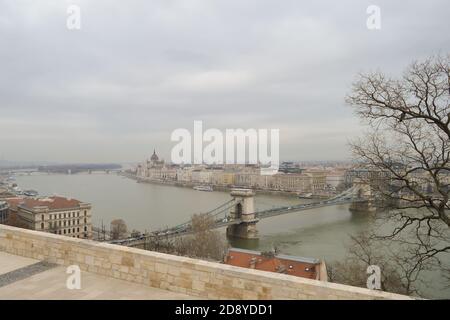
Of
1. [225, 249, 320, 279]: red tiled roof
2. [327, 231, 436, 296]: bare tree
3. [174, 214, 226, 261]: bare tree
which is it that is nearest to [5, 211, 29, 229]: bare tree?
[174, 214, 226, 261]: bare tree

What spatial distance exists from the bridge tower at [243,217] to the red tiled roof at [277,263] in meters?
8.84

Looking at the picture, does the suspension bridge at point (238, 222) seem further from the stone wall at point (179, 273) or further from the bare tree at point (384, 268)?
the stone wall at point (179, 273)

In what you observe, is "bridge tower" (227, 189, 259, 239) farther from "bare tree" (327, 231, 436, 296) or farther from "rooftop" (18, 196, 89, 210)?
"rooftop" (18, 196, 89, 210)

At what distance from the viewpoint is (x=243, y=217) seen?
2097cm

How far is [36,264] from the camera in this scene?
10.8 feet

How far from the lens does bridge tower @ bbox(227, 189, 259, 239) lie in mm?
20094

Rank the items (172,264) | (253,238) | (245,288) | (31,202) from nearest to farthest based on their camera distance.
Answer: (245,288) < (172,264) < (253,238) < (31,202)

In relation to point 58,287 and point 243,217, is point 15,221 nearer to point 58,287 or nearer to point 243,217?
point 243,217

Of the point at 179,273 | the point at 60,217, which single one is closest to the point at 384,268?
the point at 179,273

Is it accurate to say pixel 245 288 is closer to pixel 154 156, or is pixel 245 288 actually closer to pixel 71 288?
pixel 71 288

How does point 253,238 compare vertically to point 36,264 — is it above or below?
below

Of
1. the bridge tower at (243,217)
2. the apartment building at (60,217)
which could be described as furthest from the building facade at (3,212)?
the bridge tower at (243,217)
